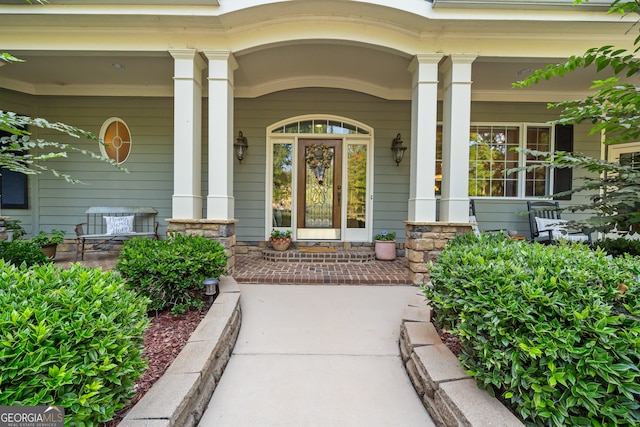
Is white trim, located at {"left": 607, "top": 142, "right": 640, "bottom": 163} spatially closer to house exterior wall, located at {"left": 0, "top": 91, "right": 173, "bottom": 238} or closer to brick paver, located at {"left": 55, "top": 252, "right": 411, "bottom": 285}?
brick paver, located at {"left": 55, "top": 252, "right": 411, "bottom": 285}

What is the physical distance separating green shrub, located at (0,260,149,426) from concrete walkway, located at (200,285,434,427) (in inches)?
24.2

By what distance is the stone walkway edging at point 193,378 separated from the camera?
1249 mm

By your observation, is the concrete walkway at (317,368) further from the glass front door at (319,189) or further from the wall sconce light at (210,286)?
the glass front door at (319,189)

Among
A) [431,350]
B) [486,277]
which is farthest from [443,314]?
[486,277]

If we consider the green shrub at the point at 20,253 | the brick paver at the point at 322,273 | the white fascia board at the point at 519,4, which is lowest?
the brick paver at the point at 322,273

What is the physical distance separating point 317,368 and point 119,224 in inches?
178

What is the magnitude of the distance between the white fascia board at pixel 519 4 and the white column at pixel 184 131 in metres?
2.99

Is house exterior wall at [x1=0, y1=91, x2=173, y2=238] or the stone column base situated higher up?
house exterior wall at [x1=0, y1=91, x2=173, y2=238]

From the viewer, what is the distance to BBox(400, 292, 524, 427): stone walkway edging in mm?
1258

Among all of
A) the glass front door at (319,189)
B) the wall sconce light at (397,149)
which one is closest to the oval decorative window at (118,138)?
the glass front door at (319,189)

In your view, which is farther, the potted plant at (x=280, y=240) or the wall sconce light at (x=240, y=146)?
the wall sconce light at (x=240, y=146)

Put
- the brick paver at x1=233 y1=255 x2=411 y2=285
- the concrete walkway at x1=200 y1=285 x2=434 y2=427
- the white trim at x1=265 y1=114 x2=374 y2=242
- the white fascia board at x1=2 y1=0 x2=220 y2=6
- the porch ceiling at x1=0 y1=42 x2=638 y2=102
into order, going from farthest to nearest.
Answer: the white trim at x1=265 y1=114 x2=374 y2=242 < the porch ceiling at x1=0 y1=42 x2=638 y2=102 < the brick paver at x1=233 y1=255 x2=411 y2=285 < the white fascia board at x1=2 y1=0 x2=220 y2=6 < the concrete walkway at x1=200 y1=285 x2=434 y2=427

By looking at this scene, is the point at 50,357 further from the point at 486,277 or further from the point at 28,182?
the point at 28,182

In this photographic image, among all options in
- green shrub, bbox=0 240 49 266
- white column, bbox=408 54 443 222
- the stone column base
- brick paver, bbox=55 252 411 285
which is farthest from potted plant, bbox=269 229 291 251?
green shrub, bbox=0 240 49 266
